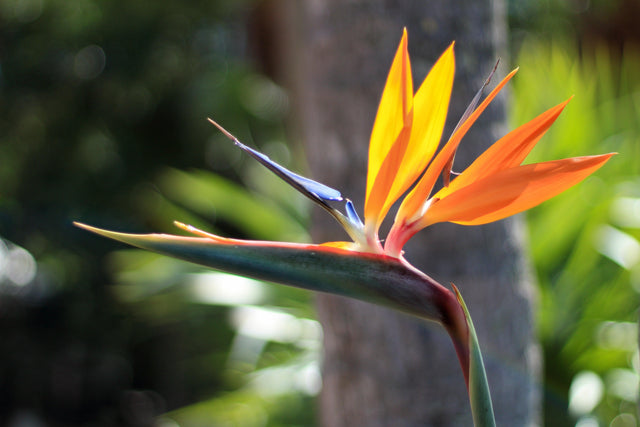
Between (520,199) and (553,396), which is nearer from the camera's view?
(520,199)

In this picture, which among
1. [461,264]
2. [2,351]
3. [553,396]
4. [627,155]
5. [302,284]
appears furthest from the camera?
[2,351]

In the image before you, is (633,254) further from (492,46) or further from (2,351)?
(2,351)

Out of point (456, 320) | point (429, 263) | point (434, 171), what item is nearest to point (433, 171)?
point (434, 171)

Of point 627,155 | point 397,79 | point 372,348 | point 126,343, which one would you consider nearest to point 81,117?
point 126,343

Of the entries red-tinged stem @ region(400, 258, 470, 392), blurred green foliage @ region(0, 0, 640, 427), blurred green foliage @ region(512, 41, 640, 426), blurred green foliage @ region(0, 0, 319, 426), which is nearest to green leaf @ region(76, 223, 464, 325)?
red-tinged stem @ region(400, 258, 470, 392)

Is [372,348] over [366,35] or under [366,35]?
under

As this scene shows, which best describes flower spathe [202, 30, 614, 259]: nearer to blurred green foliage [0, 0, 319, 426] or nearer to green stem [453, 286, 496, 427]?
green stem [453, 286, 496, 427]

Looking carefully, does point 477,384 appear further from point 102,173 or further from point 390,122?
point 102,173
